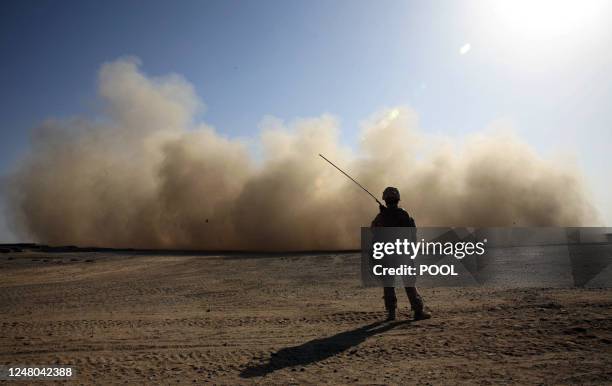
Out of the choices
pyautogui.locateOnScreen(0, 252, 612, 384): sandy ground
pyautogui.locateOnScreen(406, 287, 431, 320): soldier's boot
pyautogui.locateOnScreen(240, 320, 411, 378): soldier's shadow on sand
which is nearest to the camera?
pyautogui.locateOnScreen(0, 252, 612, 384): sandy ground

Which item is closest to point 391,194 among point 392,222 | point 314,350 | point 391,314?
point 392,222

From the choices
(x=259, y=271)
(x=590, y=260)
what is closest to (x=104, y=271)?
(x=259, y=271)

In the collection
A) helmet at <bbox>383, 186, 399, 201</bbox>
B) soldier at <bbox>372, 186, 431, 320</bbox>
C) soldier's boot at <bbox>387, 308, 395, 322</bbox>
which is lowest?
soldier's boot at <bbox>387, 308, 395, 322</bbox>

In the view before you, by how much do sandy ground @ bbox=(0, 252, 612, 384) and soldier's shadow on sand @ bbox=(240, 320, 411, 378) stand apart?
13mm

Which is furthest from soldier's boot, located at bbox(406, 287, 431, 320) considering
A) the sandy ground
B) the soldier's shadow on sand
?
the soldier's shadow on sand

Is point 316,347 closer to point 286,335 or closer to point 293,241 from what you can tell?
point 286,335

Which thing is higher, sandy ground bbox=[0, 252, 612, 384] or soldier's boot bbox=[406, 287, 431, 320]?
soldier's boot bbox=[406, 287, 431, 320]

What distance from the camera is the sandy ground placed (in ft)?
12.9

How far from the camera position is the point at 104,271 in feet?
46.1

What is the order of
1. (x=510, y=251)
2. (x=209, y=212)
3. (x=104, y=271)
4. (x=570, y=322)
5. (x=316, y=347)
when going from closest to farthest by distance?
1. (x=316, y=347)
2. (x=570, y=322)
3. (x=104, y=271)
4. (x=510, y=251)
5. (x=209, y=212)

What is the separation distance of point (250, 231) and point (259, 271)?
14050 millimetres

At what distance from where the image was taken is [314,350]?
4.69 metres

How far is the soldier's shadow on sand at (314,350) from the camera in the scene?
4147 mm

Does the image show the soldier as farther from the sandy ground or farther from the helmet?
the sandy ground
